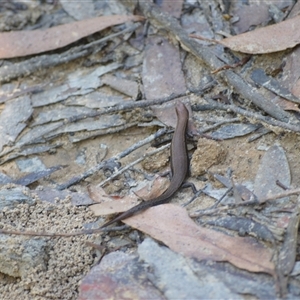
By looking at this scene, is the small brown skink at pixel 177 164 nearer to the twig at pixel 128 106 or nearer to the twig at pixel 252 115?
the twig at pixel 128 106

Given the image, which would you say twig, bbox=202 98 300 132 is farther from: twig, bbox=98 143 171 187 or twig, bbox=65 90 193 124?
twig, bbox=98 143 171 187

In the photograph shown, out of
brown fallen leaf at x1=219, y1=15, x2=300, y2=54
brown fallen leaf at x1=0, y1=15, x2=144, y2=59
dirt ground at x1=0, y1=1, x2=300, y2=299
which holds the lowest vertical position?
dirt ground at x1=0, y1=1, x2=300, y2=299


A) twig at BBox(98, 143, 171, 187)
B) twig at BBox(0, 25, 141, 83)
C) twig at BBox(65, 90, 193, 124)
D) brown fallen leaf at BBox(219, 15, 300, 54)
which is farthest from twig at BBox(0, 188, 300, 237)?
twig at BBox(0, 25, 141, 83)

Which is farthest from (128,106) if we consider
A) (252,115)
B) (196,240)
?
(196,240)

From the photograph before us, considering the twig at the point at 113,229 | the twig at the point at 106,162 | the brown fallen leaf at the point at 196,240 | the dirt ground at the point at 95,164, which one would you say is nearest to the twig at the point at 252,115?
the dirt ground at the point at 95,164

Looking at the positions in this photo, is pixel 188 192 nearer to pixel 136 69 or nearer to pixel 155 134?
pixel 155 134

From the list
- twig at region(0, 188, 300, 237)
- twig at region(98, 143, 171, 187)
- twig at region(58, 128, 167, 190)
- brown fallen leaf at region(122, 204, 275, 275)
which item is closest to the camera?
brown fallen leaf at region(122, 204, 275, 275)
